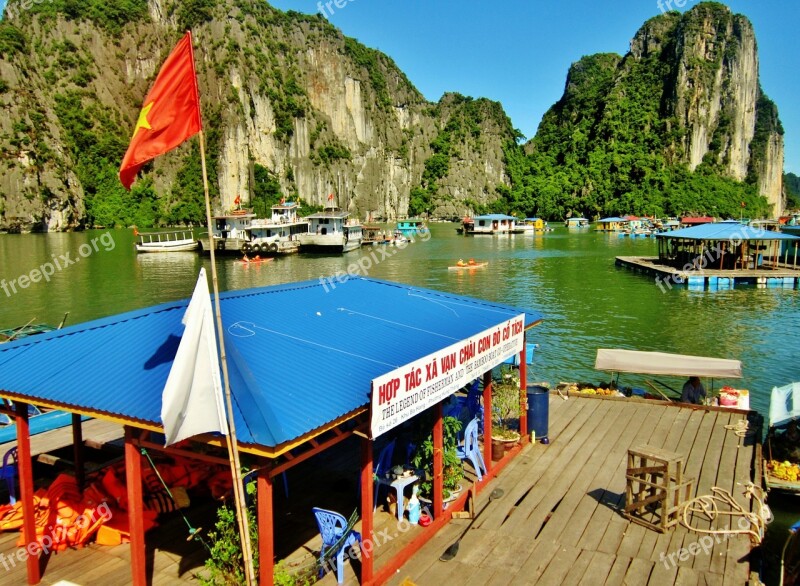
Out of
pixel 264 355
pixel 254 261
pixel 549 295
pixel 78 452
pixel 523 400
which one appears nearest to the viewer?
pixel 264 355

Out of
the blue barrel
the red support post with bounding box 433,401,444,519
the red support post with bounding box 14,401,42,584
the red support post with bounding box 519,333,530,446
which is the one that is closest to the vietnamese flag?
the red support post with bounding box 14,401,42,584

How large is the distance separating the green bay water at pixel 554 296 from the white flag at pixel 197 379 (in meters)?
6.46

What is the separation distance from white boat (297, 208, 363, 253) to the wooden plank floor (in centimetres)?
6451

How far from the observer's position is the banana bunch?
32.4 ft

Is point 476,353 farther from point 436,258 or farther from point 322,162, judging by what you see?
point 322,162

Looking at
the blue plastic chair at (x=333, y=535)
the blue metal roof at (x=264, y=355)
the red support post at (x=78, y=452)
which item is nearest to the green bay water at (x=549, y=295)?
the blue metal roof at (x=264, y=355)

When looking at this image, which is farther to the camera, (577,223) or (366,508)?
(577,223)

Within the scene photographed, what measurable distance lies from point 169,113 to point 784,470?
37.8 ft

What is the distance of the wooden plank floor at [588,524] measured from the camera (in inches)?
265

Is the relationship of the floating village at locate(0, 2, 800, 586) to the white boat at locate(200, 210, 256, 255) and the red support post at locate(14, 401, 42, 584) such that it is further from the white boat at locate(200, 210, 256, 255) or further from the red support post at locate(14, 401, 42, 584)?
the white boat at locate(200, 210, 256, 255)

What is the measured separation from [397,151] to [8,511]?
19855 centimetres

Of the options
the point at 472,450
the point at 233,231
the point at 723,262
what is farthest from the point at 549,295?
the point at 233,231

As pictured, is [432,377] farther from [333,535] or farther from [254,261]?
[254,261]

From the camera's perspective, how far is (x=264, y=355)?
7.04 m
